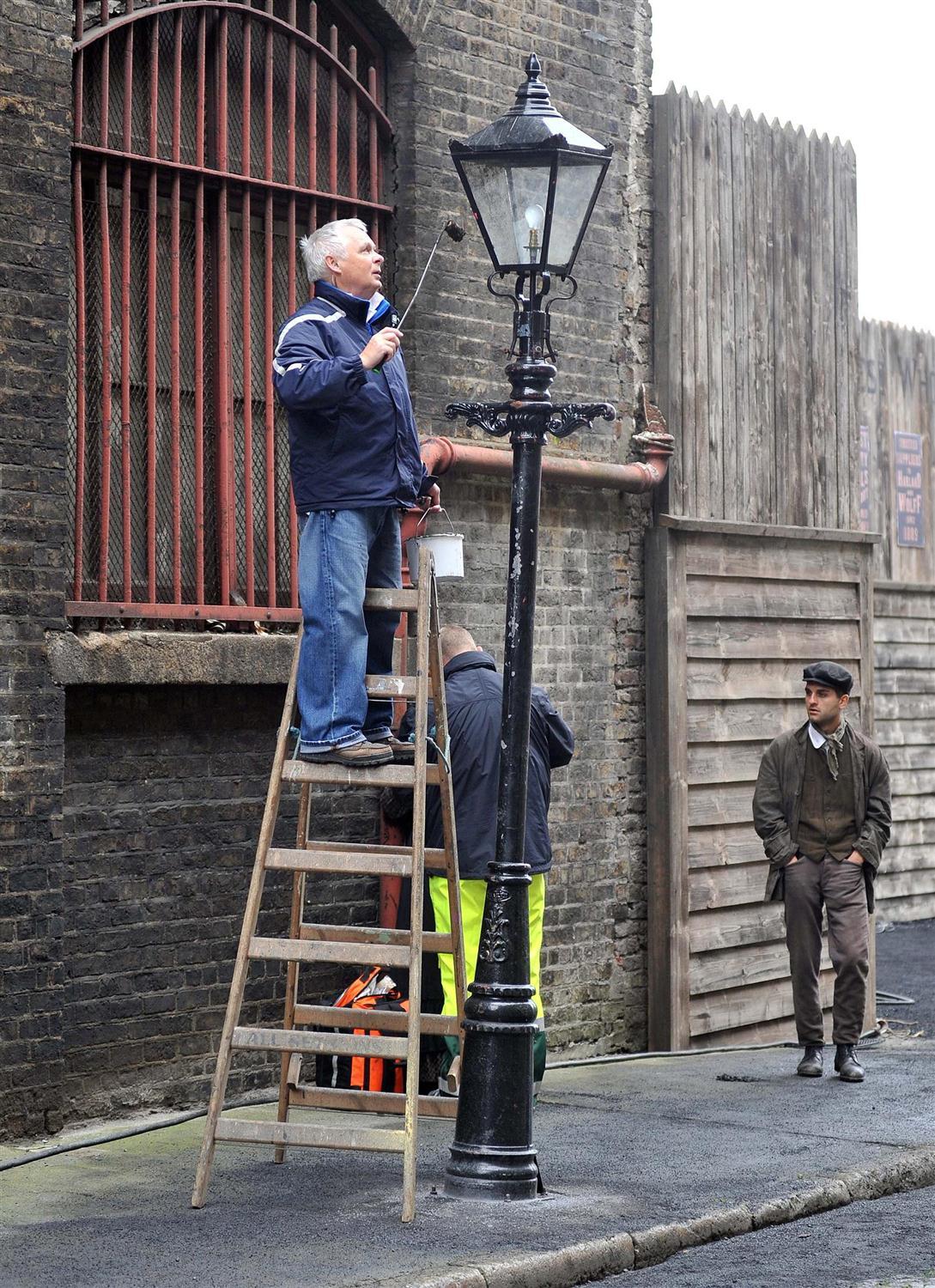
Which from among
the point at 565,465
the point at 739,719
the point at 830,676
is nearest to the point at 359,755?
the point at 565,465

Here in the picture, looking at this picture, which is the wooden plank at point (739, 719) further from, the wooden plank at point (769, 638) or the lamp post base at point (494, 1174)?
the lamp post base at point (494, 1174)

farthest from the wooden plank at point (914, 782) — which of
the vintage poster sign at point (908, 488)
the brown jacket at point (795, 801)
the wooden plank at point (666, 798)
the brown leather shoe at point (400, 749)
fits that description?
the brown leather shoe at point (400, 749)

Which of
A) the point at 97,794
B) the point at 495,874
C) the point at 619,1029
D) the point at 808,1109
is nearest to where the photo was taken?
the point at 495,874

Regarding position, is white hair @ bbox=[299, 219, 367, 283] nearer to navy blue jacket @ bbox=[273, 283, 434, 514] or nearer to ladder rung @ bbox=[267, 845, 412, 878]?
navy blue jacket @ bbox=[273, 283, 434, 514]

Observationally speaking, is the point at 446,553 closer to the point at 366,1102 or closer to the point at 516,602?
the point at 516,602

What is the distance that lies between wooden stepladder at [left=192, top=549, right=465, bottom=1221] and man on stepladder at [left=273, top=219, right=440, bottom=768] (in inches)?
4.1

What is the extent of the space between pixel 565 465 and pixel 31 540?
10.5ft

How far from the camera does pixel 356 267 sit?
6.79 m

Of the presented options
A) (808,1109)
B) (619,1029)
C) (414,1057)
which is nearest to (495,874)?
(414,1057)

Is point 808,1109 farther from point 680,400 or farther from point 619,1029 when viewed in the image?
point 680,400

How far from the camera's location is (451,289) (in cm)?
945

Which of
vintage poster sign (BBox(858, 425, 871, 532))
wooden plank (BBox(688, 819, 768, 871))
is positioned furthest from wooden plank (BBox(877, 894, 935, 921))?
wooden plank (BBox(688, 819, 768, 871))

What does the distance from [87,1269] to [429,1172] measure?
5.55 feet

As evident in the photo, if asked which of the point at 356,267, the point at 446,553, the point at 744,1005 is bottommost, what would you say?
the point at 744,1005
